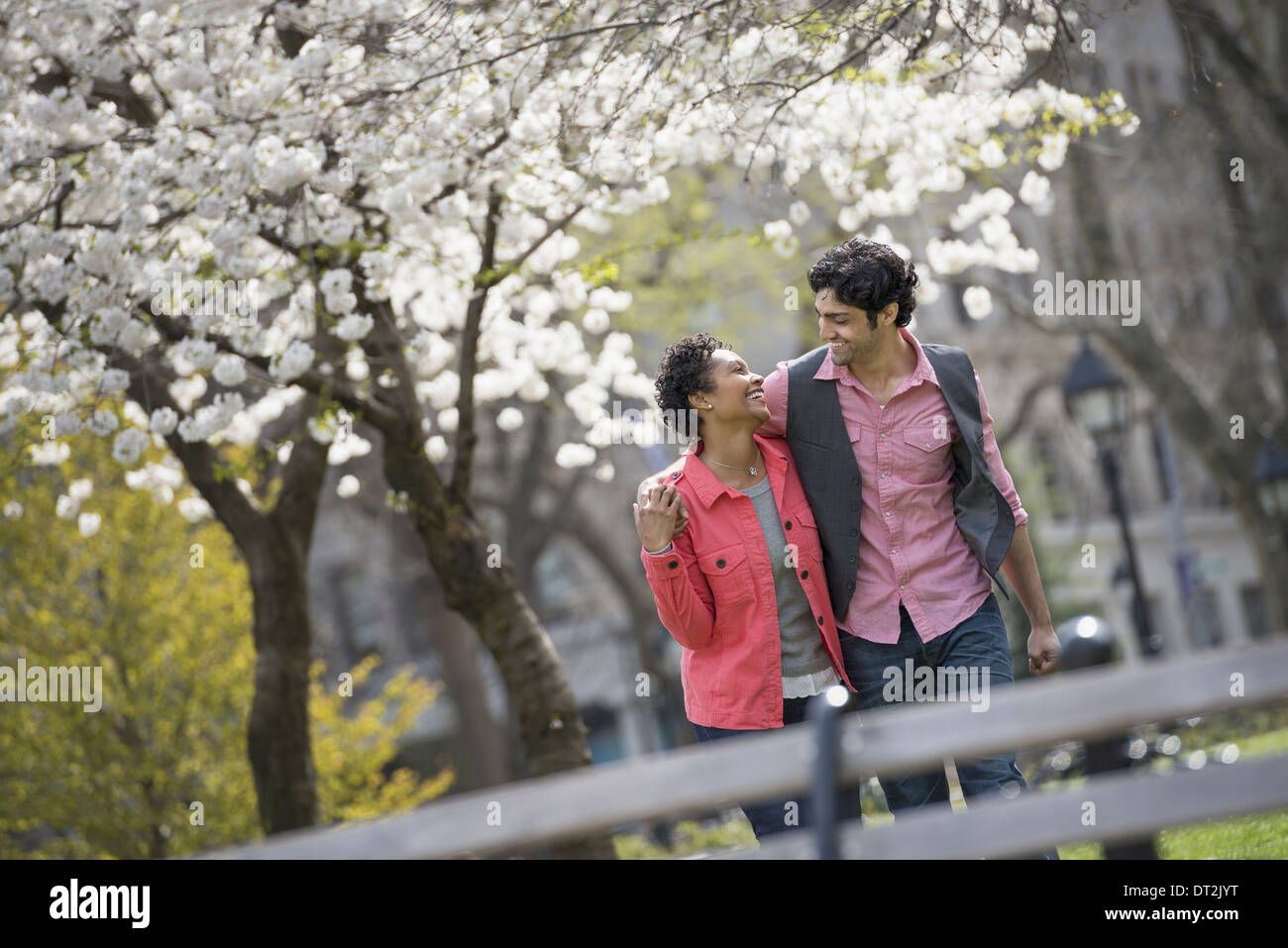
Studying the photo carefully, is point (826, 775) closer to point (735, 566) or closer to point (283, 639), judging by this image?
point (735, 566)

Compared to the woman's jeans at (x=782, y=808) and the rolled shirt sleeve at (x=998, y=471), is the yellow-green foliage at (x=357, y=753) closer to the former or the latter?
the woman's jeans at (x=782, y=808)

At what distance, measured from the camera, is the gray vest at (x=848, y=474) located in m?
4.54

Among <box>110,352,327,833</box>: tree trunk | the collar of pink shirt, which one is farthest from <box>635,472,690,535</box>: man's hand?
<box>110,352,327,833</box>: tree trunk

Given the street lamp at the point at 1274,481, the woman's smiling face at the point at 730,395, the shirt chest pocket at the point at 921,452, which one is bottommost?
the shirt chest pocket at the point at 921,452

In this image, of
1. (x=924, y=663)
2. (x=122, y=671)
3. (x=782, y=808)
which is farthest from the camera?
(x=122, y=671)

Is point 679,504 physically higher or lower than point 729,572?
higher

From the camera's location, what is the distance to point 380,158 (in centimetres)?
635

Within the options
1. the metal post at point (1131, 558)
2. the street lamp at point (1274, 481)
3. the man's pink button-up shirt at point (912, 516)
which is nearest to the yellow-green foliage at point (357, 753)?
the metal post at point (1131, 558)

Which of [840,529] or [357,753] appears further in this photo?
[357,753]

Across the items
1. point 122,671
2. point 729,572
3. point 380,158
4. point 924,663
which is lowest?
point 924,663

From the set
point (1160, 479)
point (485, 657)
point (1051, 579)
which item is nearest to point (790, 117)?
point (1051, 579)

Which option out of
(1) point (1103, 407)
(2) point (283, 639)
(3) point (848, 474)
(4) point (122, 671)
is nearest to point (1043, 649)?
(3) point (848, 474)

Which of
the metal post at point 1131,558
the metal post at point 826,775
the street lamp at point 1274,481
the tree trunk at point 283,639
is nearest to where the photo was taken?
the metal post at point 826,775

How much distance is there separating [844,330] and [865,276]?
0.19 metres
